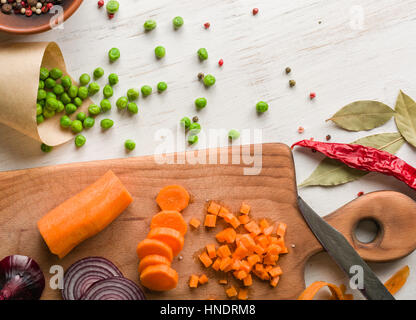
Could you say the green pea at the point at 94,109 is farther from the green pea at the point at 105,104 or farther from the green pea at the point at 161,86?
the green pea at the point at 161,86

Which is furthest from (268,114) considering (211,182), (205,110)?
(211,182)

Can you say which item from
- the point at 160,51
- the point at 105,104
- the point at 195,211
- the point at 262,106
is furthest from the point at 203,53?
the point at 195,211

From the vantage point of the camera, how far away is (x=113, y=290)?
9.16 ft

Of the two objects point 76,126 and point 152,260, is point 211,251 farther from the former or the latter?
point 76,126

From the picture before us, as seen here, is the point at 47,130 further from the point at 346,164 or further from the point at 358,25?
the point at 358,25

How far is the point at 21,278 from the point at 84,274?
0.39m

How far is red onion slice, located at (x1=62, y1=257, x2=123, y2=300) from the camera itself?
9.32 feet

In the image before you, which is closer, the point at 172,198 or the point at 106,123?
the point at 172,198

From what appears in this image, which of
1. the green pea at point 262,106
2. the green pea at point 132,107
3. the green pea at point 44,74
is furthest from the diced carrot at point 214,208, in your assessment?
the green pea at point 44,74

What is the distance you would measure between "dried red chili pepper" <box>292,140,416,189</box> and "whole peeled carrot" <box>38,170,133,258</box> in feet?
4.36

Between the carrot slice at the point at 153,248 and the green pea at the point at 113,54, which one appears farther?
the green pea at the point at 113,54

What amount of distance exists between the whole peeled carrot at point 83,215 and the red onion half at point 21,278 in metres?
0.20

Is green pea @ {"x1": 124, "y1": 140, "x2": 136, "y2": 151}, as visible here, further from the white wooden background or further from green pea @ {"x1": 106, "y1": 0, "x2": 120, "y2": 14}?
green pea @ {"x1": 106, "y1": 0, "x2": 120, "y2": 14}

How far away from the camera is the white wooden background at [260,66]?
316 centimetres
